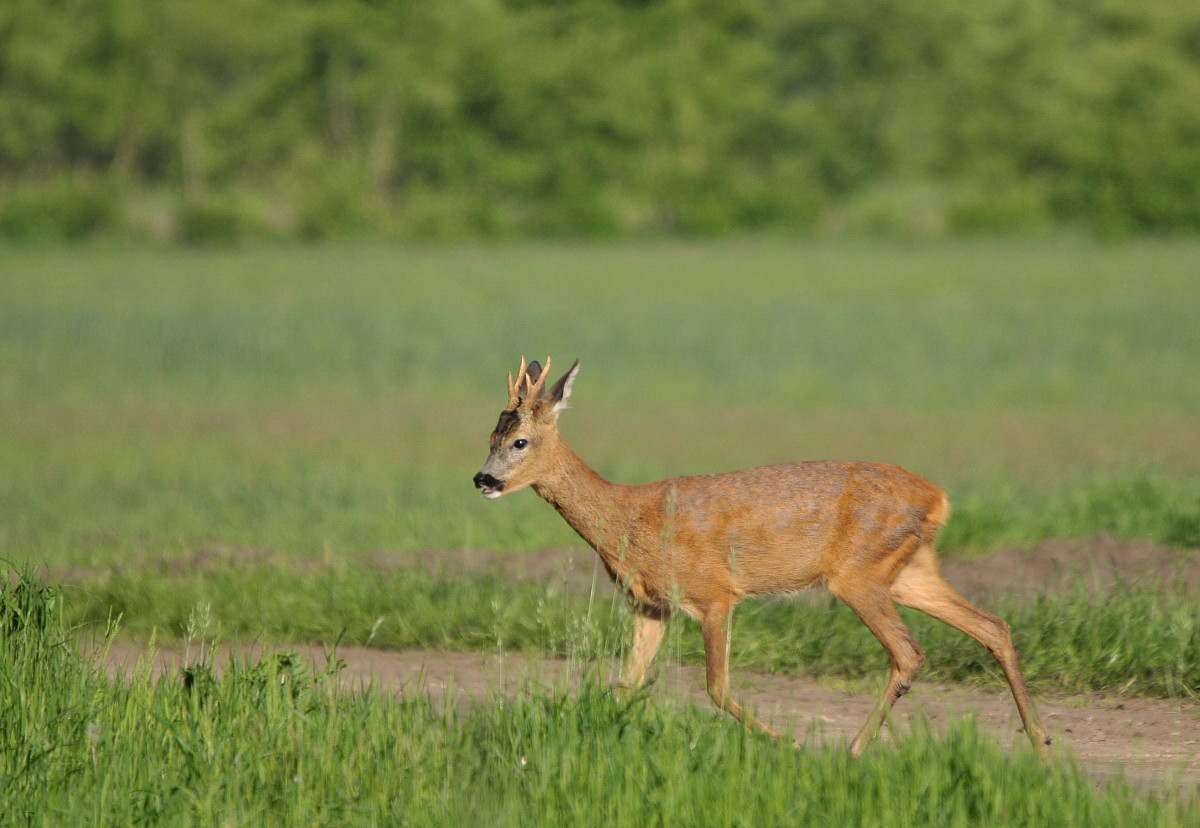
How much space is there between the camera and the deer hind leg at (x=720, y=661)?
6.83 meters

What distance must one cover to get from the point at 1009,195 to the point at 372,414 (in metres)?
36.3

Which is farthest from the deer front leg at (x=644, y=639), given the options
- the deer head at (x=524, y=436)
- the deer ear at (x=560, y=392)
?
the deer ear at (x=560, y=392)

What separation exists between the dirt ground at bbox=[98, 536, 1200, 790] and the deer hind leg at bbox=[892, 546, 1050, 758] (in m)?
0.22

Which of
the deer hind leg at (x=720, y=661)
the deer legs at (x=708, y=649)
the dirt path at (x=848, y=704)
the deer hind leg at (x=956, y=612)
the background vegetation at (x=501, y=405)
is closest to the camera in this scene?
the dirt path at (x=848, y=704)

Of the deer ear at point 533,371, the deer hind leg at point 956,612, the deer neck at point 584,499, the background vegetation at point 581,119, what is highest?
the background vegetation at point 581,119

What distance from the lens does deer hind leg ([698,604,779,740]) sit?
6.83 meters

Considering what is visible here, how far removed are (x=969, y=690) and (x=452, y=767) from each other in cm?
287

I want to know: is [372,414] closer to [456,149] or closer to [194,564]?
[194,564]

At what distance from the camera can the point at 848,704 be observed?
25.5 ft

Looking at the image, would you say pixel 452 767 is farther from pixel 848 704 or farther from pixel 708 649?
pixel 848 704

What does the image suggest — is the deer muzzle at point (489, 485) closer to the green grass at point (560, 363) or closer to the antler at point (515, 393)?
the antler at point (515, 393)

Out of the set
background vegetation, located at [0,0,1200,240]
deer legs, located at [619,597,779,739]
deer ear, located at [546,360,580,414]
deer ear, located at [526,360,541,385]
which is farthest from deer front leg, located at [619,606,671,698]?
background vegetation, located at [0,0,1200,240]

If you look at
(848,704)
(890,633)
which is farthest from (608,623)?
(890,633)

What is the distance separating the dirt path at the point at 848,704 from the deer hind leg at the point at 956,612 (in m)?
0.16
